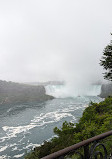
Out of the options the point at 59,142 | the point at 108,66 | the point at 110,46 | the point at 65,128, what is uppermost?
the point at 110,46

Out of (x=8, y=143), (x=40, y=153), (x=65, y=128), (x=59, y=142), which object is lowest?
(x=8, y=143)

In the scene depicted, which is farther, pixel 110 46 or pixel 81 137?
pixel 110 46

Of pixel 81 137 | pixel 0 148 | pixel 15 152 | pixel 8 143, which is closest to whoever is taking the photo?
pixel 81 137

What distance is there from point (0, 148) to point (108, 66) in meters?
36.8

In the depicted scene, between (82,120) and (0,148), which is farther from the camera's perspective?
(0,148)

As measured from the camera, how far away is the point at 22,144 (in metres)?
40.1

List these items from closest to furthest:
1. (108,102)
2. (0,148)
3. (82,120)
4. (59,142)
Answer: (59,142), (82,120), (108,102), (0,148)

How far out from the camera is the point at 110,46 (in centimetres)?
2186

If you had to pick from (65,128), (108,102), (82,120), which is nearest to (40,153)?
(65,128)

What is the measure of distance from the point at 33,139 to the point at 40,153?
70.6 ft

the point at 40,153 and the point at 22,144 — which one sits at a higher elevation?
the point at 40,153

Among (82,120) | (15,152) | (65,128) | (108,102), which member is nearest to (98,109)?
(108,102)

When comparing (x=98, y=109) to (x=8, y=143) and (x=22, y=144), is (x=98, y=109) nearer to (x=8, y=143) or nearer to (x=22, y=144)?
(x=22, y=144)

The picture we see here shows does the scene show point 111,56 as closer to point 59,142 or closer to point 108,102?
point 108,102
